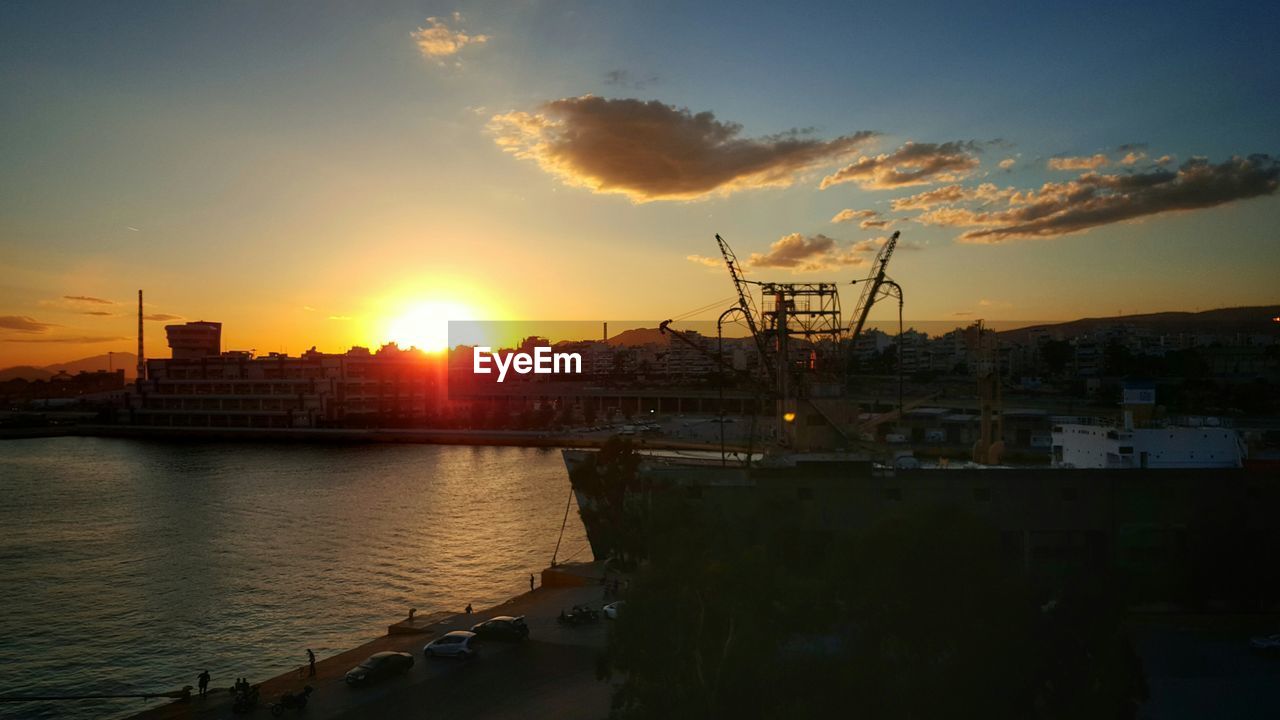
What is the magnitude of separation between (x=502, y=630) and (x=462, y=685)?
0.92m

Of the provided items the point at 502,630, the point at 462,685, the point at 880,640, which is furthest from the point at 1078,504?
the point at 462,685

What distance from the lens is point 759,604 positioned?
3568 mm

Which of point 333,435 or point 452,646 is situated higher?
point 333,435

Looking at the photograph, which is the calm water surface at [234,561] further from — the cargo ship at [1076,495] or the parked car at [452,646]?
the cargo ship at [1076,495]

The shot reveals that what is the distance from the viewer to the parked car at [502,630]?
7.20 m

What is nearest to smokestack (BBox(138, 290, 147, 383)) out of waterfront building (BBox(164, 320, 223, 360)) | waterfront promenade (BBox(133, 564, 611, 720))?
waterfront building (BBox(164, 320, 223, 360))

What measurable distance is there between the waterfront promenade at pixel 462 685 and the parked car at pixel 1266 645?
522cm

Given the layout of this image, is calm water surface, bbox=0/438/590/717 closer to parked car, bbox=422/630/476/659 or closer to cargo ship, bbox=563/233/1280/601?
parked car, bbox=422/630/476/659

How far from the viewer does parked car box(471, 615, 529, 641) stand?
23.6ft

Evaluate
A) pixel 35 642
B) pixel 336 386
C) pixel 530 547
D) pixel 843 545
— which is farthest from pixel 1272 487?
pixel 336 386

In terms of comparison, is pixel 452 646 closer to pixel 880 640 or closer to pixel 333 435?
pixel 880 640

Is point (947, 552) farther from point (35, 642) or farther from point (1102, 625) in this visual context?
point (35, 642)

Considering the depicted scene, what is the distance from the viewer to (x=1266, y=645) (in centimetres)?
623

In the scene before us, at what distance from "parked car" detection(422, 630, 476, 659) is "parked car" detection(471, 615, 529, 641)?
0.47ft
